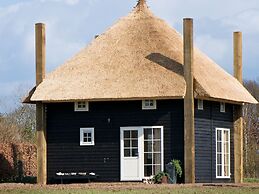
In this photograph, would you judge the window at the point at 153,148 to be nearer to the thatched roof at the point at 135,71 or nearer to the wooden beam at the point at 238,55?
the thatched roof at the point at 135,71

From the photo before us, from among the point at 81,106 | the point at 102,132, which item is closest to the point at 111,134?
the point at 102,132

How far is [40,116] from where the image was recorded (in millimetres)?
41375

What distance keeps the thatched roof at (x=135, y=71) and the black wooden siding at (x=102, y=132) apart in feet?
2.59

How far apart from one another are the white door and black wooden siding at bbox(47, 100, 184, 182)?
23cm

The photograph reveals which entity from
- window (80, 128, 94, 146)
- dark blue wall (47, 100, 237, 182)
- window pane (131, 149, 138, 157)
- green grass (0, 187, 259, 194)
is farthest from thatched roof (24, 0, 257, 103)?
green grass (0, 187, 259, 194)

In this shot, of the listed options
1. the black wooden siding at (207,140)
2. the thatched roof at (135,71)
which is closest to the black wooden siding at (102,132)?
the thatched roof at (135,71)

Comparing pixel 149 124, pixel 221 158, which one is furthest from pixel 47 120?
pixel 221 158

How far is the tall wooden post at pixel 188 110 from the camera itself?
128 ft

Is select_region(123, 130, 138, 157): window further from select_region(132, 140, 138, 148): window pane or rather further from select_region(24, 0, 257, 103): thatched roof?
select_region(24, 0, 257, 103): thatched roof

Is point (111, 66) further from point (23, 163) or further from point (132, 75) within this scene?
point (23, 163)

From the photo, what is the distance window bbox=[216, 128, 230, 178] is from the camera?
42.6m

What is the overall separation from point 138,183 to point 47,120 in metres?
4.92

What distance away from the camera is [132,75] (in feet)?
134

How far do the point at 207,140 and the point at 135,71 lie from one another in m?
4.17
